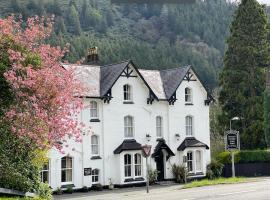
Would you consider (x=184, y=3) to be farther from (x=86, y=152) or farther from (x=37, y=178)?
(x=86, y=152)

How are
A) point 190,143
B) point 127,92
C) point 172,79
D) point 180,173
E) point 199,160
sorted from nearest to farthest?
point 127,92 → point 180,173 → point 190,143 → point 199,160 → point 172,79

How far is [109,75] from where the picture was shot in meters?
36.6

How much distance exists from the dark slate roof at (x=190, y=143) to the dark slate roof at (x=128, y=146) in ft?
14.2

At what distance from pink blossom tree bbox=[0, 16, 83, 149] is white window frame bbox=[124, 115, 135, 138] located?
763 inches

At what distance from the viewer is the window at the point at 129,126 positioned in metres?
36.8

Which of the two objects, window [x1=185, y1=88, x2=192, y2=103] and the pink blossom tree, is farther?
window [x1=185, y1=88, x2=192, y2=103]

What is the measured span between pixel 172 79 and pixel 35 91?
25.3 m

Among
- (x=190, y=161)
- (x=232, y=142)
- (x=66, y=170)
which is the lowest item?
(x=66, y=170)

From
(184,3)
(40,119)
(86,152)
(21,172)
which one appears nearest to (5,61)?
(40,119)

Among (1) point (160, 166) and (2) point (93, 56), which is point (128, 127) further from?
(2) point (93, 56)

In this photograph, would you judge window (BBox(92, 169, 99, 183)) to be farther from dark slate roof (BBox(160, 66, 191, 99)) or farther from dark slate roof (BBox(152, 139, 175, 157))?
dark slate roof (BBox(160, 66, 191, 99))

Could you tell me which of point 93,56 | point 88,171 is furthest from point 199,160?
point 93,56

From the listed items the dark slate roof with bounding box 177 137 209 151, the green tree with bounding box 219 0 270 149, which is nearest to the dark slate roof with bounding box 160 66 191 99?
the dark slate roof with bounding box 177 137 209 151

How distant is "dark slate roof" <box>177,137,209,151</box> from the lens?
38.9 m
